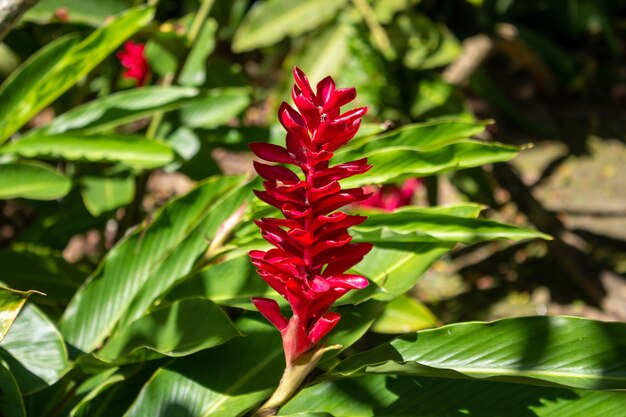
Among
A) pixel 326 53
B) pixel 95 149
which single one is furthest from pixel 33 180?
pixel 326 53

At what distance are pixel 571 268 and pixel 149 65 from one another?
58.1 inches

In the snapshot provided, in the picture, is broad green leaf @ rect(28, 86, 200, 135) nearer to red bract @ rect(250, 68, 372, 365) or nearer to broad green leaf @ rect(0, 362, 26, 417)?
broad green leaf @ rect(0, 362, 26, 417)

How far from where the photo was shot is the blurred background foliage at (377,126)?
1.90 meters

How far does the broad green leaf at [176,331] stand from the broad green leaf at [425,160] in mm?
319

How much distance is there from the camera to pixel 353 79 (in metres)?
2.36

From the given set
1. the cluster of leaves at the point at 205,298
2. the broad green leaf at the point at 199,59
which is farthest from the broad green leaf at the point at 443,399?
the broad green leaf at the point at 199,59

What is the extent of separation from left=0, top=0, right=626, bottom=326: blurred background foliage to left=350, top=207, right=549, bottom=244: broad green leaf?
159 mm

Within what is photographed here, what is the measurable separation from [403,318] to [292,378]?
90 centimetres

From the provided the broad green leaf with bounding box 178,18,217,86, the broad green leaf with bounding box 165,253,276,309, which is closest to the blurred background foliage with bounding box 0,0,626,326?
the broad green leaf with bounding box 178,18,217,86

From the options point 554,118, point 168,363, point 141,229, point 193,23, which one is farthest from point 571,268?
point 554,118

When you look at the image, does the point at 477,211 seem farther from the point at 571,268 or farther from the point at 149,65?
the point at 571,268

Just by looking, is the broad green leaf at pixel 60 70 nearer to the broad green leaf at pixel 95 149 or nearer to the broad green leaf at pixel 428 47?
the broad green leaf at pixel 95 149

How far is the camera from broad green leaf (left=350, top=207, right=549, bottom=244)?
1102mm

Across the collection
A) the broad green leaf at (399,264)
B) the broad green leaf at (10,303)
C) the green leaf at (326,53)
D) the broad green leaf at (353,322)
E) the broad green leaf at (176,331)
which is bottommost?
the green leaf at (326,53)
